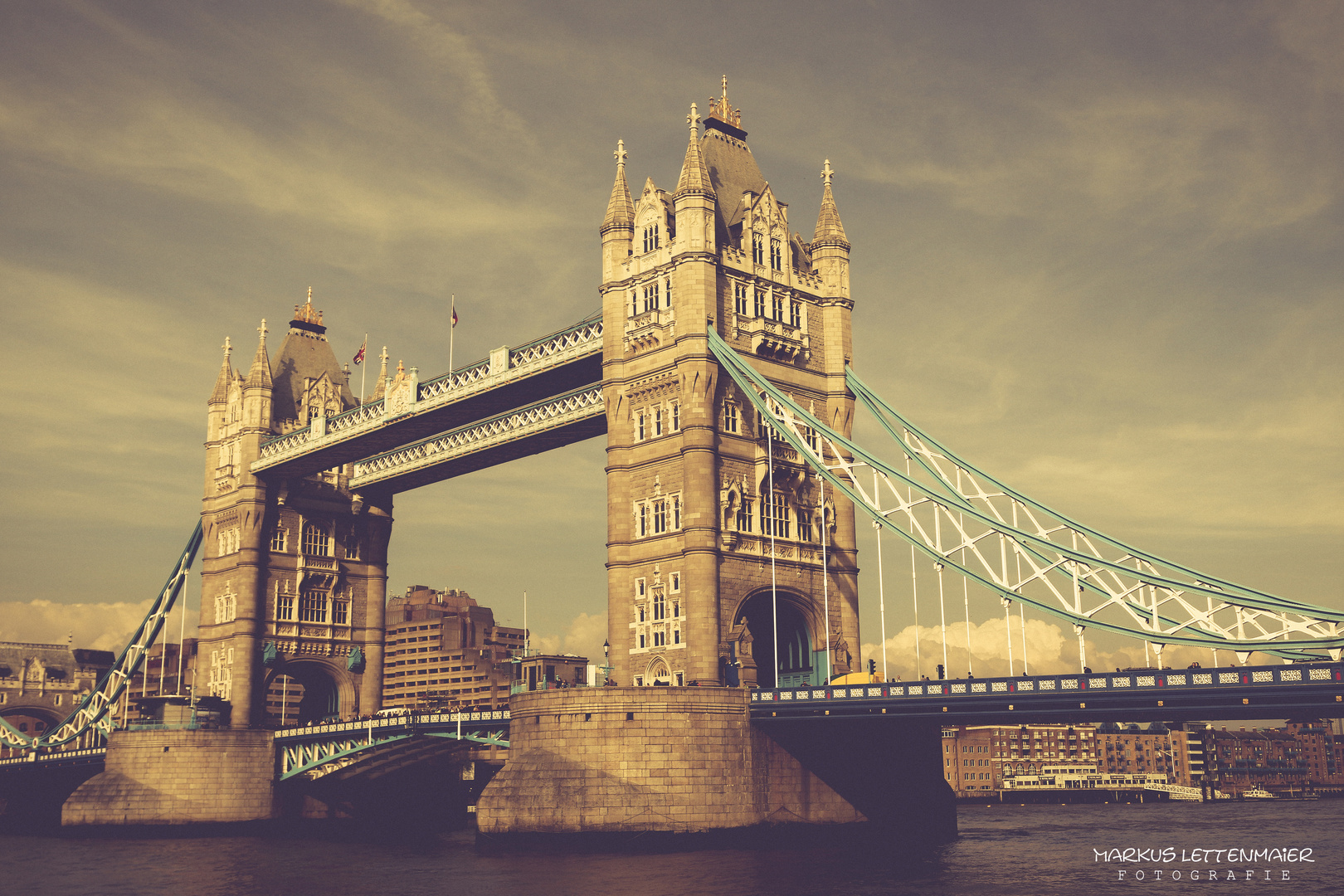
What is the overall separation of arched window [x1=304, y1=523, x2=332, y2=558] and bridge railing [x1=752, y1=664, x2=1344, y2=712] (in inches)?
1976

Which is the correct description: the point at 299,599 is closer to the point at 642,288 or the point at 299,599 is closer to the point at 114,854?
the point at 114,854

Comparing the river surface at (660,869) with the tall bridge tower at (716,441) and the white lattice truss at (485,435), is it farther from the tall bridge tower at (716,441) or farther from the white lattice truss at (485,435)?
the white lattice truss at (485,435)

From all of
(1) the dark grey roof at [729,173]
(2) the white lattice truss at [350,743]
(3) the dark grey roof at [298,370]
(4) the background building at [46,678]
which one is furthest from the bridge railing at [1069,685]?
(4) the background building at [46,678]

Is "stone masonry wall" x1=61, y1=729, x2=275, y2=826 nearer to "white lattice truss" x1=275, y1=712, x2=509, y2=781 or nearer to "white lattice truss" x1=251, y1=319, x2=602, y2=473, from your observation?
"white lattice truss" x1=275, y1=712, x2=509, y2=781

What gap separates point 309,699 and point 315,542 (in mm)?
12624

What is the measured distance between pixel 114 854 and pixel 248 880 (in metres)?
19.9

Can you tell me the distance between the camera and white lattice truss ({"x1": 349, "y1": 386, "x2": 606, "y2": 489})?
7869 centimetres

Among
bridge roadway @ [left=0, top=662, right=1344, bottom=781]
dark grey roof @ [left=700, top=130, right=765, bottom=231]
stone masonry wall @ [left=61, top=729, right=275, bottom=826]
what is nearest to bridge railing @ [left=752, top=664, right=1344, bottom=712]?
bridge roadway @ [left=0, top=662, right=1344, bottom=781]

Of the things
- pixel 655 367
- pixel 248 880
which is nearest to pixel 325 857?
pixel 248 880

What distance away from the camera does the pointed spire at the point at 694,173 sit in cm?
7088

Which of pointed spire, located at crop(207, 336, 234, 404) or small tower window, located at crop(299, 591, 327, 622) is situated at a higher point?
pointed spire, located at crop(207, 336, 234, 404)

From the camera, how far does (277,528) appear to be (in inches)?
4008

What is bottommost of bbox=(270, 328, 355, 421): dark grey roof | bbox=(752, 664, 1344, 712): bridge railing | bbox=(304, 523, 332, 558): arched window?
bbox=(752, 664, 1344, 712): bridge railing

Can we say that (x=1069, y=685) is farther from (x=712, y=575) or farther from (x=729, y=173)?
(x=729, y=173)
